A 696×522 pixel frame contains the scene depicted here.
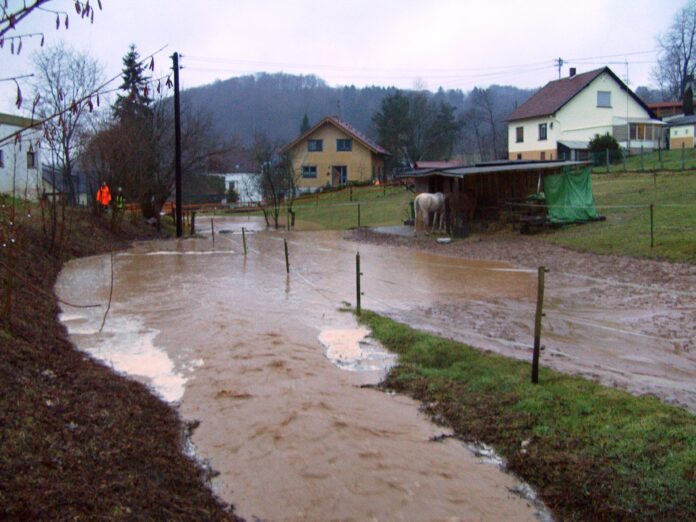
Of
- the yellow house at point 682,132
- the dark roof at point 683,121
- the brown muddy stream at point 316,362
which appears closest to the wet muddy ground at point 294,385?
the brown muddy stream at point 316,362

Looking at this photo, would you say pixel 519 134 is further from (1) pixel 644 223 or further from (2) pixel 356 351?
(2) pixel 356 351

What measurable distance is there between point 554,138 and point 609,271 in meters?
36.1

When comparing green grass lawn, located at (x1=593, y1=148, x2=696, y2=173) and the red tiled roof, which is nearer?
green grass lawn, located at (x1=593, y1=148, x2=696, y2=173)

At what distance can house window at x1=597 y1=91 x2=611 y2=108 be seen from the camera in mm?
51781

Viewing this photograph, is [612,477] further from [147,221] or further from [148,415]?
[147,221]

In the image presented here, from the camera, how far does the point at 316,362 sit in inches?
400

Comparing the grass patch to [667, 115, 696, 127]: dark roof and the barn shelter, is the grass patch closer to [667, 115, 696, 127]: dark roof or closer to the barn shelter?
the barn shelter

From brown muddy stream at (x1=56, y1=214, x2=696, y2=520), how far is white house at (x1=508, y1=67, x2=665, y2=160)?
110 feet

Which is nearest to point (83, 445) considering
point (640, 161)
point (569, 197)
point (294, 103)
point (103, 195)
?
point (569, 197)

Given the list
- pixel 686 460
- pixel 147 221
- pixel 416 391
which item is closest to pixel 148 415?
pixel 416 391

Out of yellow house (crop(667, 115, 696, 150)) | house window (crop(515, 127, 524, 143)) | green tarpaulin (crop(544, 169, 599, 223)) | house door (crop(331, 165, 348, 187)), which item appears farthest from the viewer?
house door (crop(331, 165, 348, 187))

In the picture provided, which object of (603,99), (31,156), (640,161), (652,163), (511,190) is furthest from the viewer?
(603,99)

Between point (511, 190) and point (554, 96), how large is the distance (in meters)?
28.0

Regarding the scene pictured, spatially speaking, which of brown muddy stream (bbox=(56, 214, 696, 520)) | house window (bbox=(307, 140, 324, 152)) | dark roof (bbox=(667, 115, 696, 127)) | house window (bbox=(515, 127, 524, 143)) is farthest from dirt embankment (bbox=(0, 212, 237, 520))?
house window (bbox=(307, 140, 324, 152))
